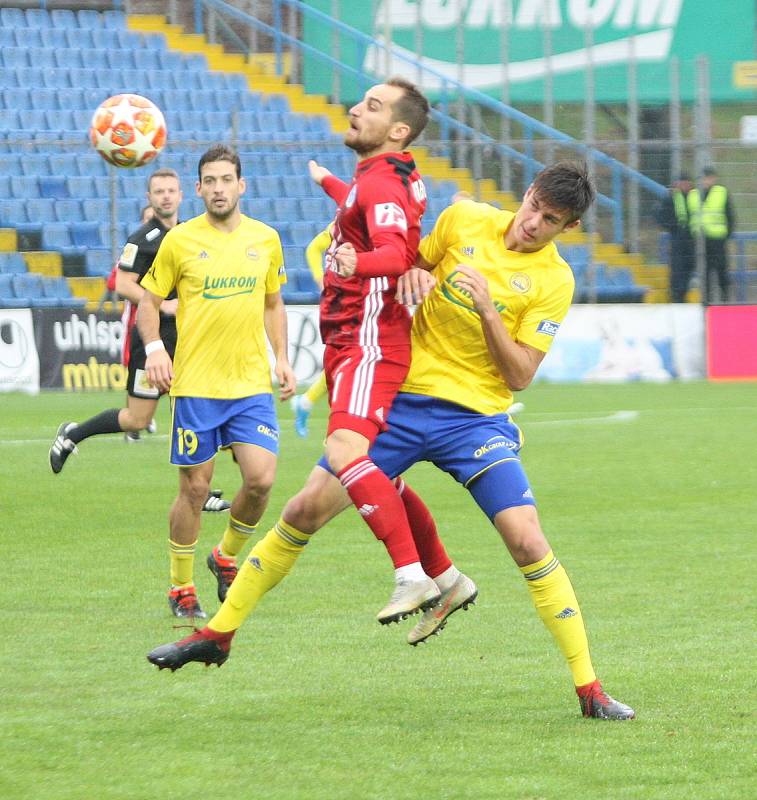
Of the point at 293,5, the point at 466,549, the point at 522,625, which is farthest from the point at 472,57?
the point at 522,625

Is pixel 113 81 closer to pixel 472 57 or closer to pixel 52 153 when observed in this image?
pixel 52 153

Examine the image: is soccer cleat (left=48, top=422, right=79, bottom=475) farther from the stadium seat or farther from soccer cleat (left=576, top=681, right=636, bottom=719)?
the stadium seat

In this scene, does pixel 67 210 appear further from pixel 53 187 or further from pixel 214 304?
pixel 214 304

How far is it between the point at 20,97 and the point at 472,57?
944 centimetres

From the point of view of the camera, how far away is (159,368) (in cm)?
704

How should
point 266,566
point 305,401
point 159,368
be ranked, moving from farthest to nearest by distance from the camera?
point 305,401 → point 159,368 → point 266,566

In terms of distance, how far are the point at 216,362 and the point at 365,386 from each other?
7.00ft

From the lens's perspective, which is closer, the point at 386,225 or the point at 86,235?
the point at 386,225

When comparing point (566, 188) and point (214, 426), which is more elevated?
point (566, 188)

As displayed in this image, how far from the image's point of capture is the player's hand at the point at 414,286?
545 centimetres

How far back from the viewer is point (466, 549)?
9227mm

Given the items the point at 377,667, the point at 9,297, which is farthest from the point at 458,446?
the point at 9,297

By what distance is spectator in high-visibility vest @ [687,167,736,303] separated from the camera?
23281 millimetres

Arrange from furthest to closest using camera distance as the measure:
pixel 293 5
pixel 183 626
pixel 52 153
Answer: pixel 293 5 → pixel 52 153 → pixel 183 626
